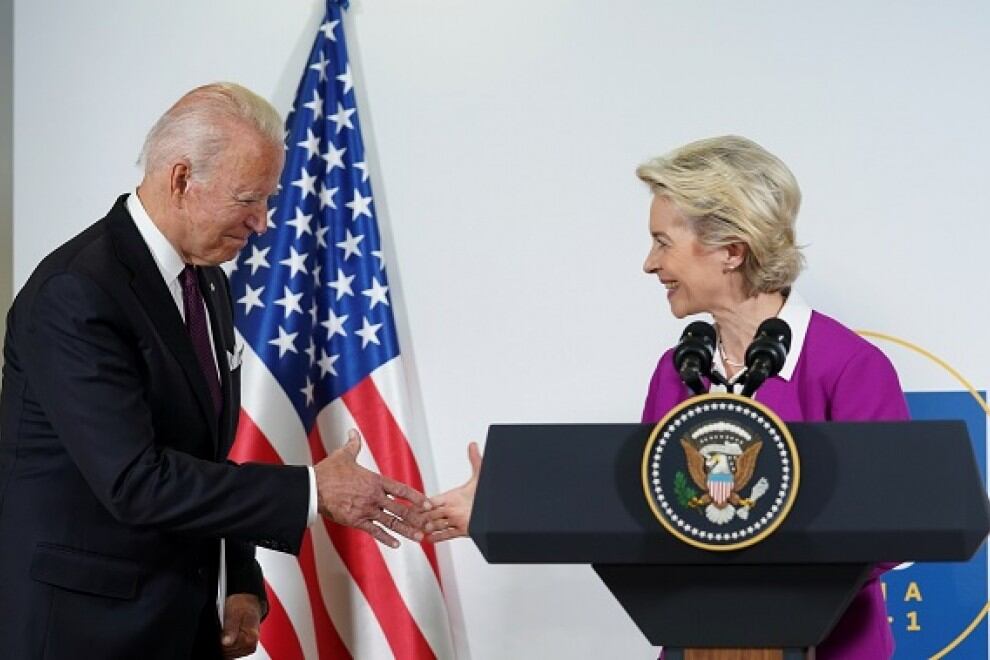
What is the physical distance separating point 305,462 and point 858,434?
213cm

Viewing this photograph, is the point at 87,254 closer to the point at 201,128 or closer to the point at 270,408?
the point at 201,128

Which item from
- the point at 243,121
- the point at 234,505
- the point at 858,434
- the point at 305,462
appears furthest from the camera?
the point at 305,462

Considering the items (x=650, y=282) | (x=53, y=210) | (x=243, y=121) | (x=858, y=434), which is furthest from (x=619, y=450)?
(x=53, y=210)

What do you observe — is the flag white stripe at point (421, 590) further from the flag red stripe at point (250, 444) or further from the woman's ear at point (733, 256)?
the woman's ear at point (733, 256)

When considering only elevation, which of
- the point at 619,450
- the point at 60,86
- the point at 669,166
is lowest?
the point at 619,450

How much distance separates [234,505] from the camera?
215 cm

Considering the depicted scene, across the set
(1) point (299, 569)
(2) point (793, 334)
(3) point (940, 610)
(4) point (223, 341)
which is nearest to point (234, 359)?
(4) point (223, 341)

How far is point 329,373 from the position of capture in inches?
137

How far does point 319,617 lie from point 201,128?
153cm

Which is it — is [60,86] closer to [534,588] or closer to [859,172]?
[534,588]

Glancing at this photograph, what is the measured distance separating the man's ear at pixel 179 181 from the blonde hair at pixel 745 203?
77cm

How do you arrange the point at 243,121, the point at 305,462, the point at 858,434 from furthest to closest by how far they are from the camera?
the point at 305,462 → the point at 243,121 → the point at 858,434

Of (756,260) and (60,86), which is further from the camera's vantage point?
(60,86)

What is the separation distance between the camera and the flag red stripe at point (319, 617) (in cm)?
340
